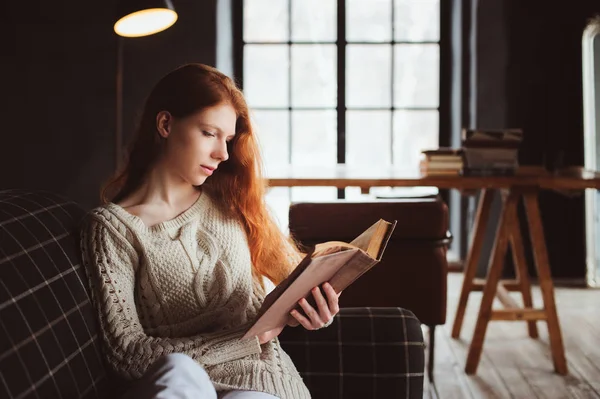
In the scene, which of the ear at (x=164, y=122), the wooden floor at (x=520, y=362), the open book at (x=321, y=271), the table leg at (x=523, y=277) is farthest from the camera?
the table leg at (x=523, y=277)

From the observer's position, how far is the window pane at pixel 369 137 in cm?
512

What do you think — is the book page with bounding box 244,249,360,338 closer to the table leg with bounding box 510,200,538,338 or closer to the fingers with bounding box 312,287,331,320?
the fingers with bounding box 312,287,331,320

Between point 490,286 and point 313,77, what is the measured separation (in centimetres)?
250

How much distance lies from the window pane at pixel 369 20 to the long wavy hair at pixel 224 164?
3.52 m

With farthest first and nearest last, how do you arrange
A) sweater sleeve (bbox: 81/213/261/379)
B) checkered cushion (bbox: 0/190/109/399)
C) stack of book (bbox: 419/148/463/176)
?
stack of book (bbox: 419/148/463/176)
sweater sleeve (bbox: 81/213/261/379)
checkered cushion (bbox: 0/190/109/399)

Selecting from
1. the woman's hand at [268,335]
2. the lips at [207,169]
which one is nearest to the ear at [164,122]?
the lips at [207,169]

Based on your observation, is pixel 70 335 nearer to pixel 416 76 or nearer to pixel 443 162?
pixel 443 162

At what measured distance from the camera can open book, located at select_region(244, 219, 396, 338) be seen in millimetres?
1319

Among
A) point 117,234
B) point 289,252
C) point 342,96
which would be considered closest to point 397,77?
point 342,96

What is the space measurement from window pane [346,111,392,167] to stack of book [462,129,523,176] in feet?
6.26

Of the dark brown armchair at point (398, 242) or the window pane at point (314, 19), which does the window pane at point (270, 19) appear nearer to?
the window pane at point (314, 19)

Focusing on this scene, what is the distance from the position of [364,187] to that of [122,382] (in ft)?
6.54

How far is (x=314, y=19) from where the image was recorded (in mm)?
5117

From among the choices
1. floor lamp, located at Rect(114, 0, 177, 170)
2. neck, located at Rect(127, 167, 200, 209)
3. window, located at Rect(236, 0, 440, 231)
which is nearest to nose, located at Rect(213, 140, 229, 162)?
neck, located at Rect(127, 167, 200, 209)
